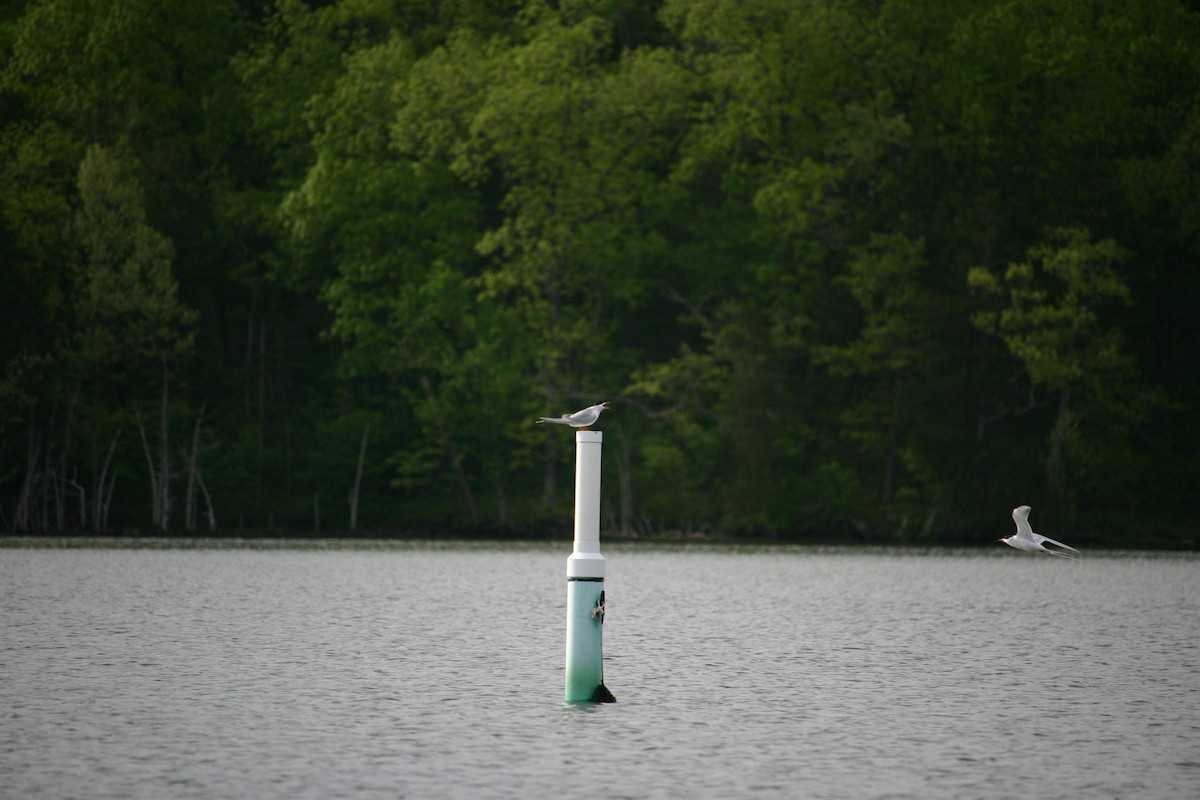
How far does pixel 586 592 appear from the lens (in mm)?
14734

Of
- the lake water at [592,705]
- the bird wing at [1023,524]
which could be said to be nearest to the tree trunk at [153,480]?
the lake water at [592,705]

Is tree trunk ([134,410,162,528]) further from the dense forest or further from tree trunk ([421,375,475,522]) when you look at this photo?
tree trunk ([421,375,475,522])

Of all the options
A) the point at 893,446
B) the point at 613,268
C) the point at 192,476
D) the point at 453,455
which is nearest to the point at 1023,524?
the point at 192,476

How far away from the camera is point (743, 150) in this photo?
68.8 metres

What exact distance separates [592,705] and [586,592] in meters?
0.99

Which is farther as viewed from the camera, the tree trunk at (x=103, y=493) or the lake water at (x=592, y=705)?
Answer: the tree trunk at (x=103, y=493)

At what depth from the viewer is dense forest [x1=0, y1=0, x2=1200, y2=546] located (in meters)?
60.4

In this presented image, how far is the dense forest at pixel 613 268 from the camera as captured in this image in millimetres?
60375

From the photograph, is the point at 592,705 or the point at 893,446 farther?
the point at 893,446

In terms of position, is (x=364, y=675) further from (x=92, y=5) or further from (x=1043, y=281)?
(x=92, y=5)

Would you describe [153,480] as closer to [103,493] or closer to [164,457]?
[164,457]

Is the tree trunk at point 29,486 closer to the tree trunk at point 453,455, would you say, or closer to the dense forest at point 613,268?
the dense forest at point 613,268

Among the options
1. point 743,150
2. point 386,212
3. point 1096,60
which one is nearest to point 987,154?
point 1096,60

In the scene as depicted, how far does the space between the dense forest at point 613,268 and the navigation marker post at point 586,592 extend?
45201 mm
